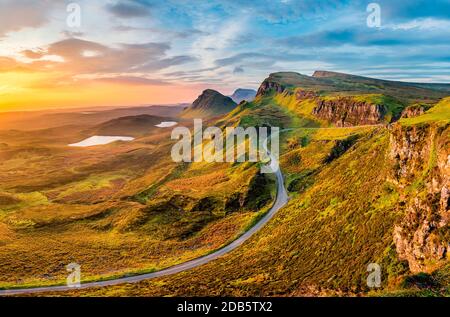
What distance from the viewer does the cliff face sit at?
5738 cm

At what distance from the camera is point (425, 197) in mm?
65188

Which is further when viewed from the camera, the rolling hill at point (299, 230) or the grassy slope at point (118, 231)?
the grassy slope at point (118, 231)

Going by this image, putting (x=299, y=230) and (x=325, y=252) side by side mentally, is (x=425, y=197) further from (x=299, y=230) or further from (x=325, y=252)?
(x=299, y=230)

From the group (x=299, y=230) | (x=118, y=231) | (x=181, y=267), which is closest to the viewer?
(x=181, y=267)

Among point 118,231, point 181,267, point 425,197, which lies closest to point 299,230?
point 181,267

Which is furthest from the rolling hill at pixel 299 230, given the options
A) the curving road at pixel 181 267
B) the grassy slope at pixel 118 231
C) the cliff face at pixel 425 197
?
the curving road at pixel 181 267

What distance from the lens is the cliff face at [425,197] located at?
5738 cm

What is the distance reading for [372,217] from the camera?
78.1 meters

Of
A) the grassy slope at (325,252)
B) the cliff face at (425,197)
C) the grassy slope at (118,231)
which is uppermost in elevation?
the cliff face at (425,197)

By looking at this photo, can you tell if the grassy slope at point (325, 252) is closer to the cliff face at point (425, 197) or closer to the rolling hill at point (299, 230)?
→ the rolling hill at point (299, 230)

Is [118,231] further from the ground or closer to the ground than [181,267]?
closer to the ground

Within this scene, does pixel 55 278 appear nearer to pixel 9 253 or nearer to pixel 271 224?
pixel 9 253

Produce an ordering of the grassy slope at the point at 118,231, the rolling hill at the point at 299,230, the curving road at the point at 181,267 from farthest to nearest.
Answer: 1. the grassy slope at the point at 118,231
2. the curving road at the point at 181,267
3. the rolling hill at the point at 299,230
